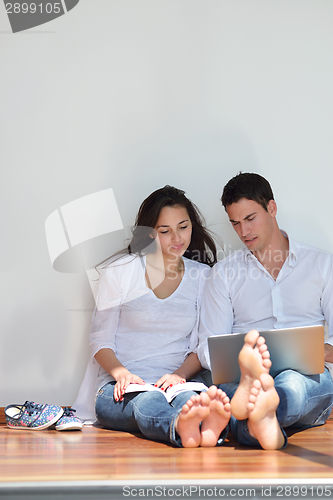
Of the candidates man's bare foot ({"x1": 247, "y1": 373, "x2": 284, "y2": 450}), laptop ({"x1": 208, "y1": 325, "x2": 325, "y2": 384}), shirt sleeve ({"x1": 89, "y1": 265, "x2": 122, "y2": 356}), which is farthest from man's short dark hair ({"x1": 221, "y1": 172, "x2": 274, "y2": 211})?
man's bare foot ({"x1": 247, "y1": 373, "x2": 284, "y2": 450})

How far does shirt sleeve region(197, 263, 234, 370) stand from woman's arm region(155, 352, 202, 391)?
0.05 meters

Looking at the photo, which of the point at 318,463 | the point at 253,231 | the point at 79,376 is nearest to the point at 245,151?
the point at 253,231

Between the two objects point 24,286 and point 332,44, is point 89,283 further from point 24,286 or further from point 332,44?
point 332,44

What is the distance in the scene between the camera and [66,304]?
94.2 inches

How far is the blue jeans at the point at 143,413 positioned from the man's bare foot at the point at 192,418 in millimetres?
36

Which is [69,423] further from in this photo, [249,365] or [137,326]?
[249,365]

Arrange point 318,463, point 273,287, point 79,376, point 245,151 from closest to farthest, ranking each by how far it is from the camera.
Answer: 1. point 318,463
2. point 273,287
3. point 79,376
4. point 245,151

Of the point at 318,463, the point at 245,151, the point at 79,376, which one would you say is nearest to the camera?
the point at 318,463

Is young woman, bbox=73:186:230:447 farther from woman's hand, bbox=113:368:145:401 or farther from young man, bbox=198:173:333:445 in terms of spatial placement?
young man, bbox=198:173:333:445

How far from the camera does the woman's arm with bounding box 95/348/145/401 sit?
1.83 meters

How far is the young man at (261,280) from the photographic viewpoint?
80.5 inches

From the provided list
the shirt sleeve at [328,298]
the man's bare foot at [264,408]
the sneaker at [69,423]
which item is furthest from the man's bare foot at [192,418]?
the shirt sleeve at [328,298]

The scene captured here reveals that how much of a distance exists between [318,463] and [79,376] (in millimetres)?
1345

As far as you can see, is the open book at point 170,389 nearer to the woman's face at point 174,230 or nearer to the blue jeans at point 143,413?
the blue jeans at point 143,413
